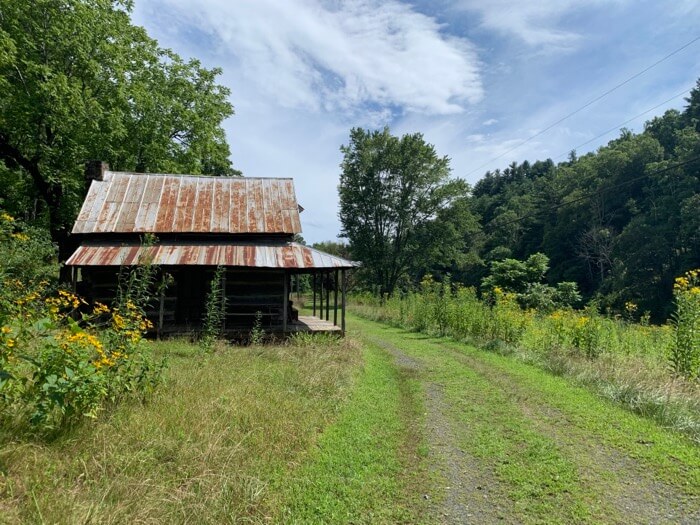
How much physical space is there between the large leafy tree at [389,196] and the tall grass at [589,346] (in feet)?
69.3

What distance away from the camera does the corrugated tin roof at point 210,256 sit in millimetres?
13078

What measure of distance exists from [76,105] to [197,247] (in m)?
9.61

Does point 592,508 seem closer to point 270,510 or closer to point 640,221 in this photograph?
point 270,510

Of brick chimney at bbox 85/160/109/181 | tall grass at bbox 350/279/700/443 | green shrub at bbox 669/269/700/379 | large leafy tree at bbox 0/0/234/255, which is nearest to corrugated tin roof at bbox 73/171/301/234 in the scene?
brick chimney at bbox 85/160/109/181

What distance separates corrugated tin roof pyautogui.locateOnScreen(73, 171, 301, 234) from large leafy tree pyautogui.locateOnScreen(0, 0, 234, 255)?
12.7 feet

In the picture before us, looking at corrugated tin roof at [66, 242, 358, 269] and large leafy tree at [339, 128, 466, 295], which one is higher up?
large leafy tree at [339, 128, 466, 295]

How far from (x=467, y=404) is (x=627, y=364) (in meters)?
4.13

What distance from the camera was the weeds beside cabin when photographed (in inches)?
541

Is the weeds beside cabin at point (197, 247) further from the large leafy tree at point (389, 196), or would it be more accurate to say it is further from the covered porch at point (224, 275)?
the large leafy tree at point (389, 196)

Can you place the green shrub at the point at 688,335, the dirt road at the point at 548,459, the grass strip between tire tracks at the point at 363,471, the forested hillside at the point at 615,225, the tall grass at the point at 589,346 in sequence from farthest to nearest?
the forested hillside at the point at 615,225 → the green shrub at the point at 688,335 → the tall grass at the point at 589,346 → the dirt road at the point at 548,459 → the grass strip between tire tracks at the point at 363,471

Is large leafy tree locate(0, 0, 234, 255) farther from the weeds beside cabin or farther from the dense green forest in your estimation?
the dense green forest

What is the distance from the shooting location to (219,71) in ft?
83.9

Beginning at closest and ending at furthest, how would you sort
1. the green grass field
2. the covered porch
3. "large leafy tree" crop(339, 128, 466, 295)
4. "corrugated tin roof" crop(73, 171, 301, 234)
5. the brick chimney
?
the green grass field
the covered porch
"corrugated tin roof" crop(73, 171, 301, 234)
the brick chimney
"large leafy tree" crop(339, 128, 466, 295)

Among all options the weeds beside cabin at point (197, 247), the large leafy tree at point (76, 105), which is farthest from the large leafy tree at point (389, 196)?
the weeds beside cabin at point (197, 247)
